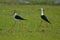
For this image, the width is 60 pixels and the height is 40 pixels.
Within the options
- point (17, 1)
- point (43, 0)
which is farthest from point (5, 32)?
point (43, 0)

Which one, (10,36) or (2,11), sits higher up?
Result: (2,11)

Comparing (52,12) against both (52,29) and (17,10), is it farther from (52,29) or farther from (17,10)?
(17,10)

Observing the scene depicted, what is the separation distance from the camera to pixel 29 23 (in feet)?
8.61

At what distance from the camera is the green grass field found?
2.57 metres

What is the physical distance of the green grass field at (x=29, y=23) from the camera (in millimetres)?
2568

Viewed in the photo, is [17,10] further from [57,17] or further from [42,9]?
[57,17]

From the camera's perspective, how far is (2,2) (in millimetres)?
2678

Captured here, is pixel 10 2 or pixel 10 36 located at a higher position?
pixel 10 2

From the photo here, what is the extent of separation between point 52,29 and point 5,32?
0.57 meters

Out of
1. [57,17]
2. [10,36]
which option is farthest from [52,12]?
[10,36]

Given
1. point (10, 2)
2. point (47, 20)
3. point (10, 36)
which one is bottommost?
point (10, 36)

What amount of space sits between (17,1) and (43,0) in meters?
0.33

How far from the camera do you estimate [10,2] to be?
2.68 metres

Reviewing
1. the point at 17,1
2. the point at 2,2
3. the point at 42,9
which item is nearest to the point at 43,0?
the point at 42,9
